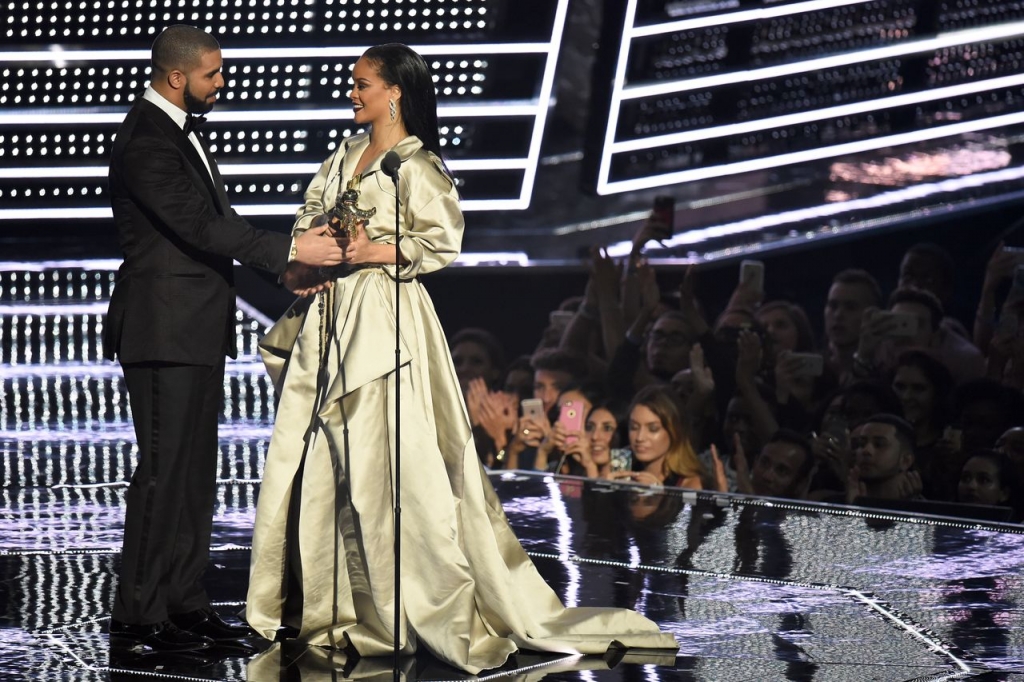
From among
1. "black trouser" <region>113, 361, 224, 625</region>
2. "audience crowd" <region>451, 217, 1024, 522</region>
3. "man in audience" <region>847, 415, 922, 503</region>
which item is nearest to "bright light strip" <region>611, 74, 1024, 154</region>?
"audience crowd" <region>451, 217, 1024, 522</region>

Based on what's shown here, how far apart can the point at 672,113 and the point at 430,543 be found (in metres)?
4.18

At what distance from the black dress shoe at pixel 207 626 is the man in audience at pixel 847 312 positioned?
297 centimetres

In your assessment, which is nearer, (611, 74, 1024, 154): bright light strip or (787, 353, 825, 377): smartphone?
(787, 353, 825, 377): smartphone

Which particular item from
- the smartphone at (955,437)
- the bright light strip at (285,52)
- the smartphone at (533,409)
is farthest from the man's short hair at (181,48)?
the bright light strip at (285,52)

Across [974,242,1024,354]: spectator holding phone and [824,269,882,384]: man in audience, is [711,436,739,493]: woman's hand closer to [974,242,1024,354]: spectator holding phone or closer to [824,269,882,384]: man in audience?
[824,269,882,384]: man in audience

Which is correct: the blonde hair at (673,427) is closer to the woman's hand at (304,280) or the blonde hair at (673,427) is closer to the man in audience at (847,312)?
the man in audience at (847,312)

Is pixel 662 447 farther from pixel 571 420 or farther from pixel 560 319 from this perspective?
pixel 560 319

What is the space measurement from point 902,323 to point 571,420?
1182mm

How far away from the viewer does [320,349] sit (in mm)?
2936

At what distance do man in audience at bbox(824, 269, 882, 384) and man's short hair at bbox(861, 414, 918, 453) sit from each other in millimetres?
792

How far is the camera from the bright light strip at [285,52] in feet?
21.3

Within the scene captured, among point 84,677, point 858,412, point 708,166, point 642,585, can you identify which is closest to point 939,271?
point 858,412

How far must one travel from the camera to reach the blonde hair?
470cm

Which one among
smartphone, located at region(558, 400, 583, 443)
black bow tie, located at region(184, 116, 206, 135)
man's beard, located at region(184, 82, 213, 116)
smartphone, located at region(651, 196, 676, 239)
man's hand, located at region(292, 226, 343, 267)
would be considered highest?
smartphone, located at region(651, 196, 676, 239)
